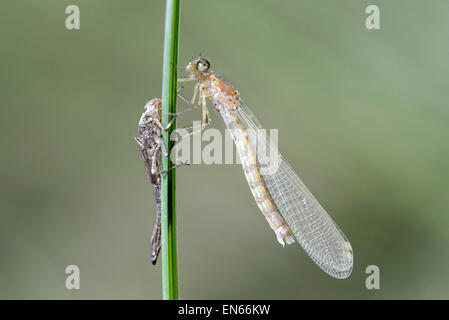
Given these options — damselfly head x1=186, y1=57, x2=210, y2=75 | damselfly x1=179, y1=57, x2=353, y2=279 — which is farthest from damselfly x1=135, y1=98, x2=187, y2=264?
damselfly x1=179, y1=57, x2=353, y2=279

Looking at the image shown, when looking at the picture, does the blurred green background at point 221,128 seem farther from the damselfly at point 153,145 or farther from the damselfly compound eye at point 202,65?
the damselfly at point 153,145

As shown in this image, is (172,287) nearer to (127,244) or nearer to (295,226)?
(295,226)

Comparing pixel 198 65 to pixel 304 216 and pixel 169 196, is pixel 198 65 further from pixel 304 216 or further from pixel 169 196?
pixel 169 196

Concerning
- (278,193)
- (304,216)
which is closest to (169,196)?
(278,193)

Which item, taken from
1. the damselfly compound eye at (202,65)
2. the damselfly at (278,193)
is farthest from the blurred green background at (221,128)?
the damselfly compound eye at (202,65)

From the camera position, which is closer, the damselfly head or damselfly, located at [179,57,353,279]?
the damselfly head

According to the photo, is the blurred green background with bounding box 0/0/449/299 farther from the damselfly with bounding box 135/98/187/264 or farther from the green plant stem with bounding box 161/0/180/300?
the green plant stem with bounding box 161/0/180/300
